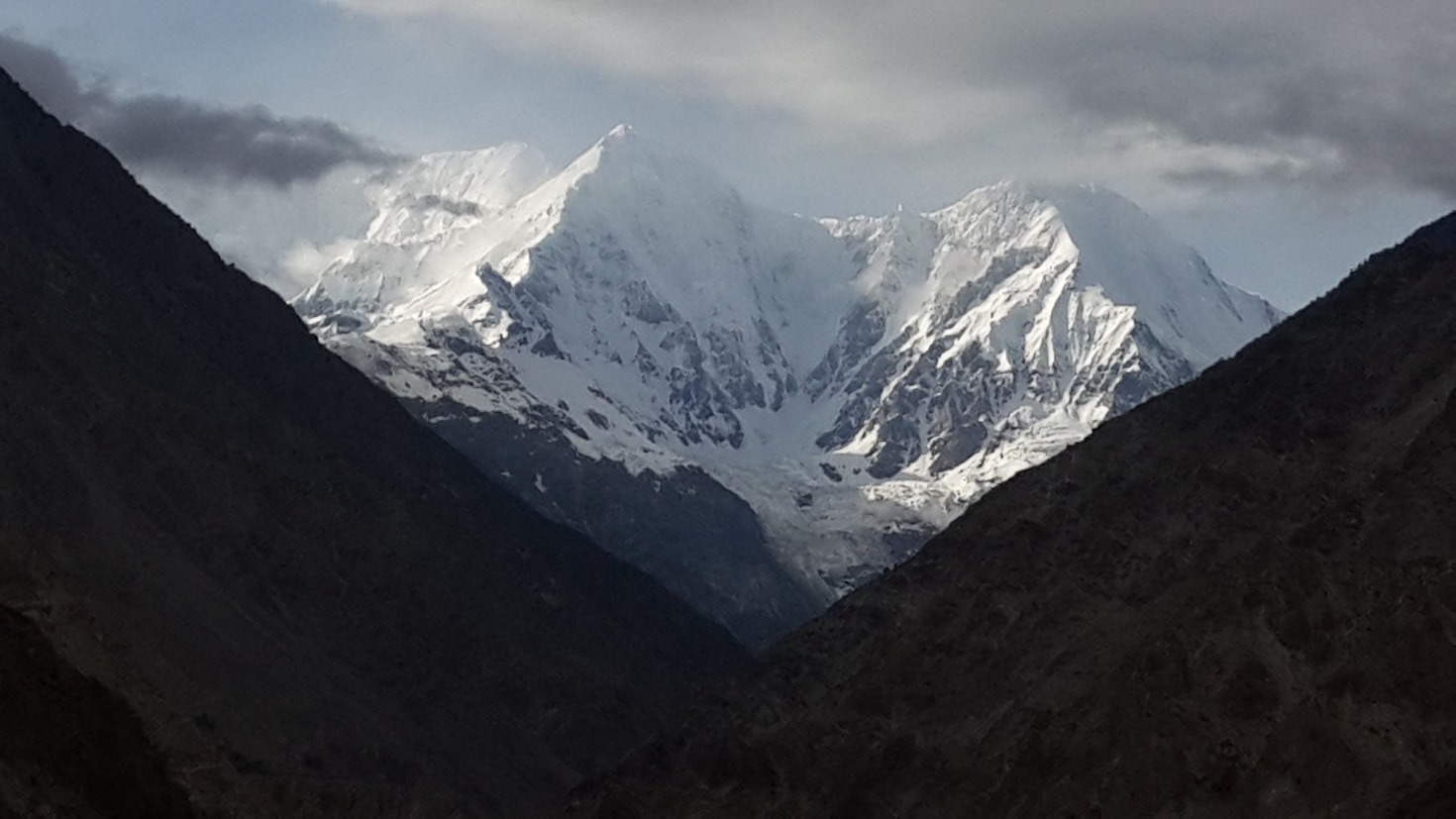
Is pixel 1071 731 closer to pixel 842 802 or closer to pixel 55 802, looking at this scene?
pixel 842 802

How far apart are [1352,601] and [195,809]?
86395 millimetres

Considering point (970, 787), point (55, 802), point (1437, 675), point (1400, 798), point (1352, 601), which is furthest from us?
point (970, 787)

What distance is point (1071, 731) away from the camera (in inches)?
6294

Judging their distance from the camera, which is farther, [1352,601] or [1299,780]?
[1352,601]

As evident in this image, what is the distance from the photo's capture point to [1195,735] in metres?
141

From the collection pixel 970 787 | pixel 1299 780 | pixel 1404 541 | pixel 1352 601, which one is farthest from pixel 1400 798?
pixel 1404 541

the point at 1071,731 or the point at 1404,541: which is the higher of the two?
the point at 1404,541

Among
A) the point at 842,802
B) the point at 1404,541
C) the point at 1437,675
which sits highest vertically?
the point at 1404,541

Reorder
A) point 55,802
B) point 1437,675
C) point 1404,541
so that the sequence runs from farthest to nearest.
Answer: point 1404,541 < point 1437,675 < point 55,802

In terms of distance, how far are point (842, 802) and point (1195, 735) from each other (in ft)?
210

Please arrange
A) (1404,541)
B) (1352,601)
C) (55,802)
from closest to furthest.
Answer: (55,802), (1352,601), (1404,541)

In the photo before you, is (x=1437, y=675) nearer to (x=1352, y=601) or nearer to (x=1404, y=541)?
(x=1352, y=601)

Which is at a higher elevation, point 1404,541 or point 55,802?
point 1404,541

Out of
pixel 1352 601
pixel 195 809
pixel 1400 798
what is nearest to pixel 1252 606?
pixel 1352 601
